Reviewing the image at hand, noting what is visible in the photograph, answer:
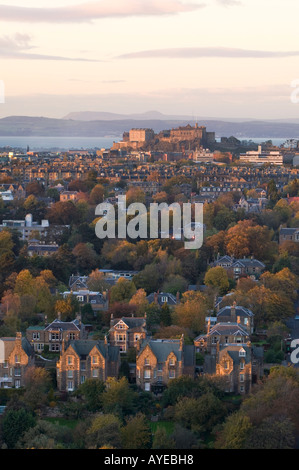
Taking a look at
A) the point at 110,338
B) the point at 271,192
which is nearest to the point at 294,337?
the point at 110,338

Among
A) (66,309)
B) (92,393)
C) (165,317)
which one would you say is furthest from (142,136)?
(92,393)

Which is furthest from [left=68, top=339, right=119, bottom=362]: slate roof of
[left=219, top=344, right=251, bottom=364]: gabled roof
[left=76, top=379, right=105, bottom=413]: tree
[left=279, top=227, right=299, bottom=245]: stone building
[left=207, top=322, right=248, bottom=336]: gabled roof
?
[left=279, top=227, right=299, bottom=245]: stone building

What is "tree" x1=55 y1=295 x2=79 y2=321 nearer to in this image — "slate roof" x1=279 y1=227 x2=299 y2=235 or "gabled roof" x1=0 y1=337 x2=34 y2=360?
"gabled roof" x1=0 y1=337 x2=34 y2=360

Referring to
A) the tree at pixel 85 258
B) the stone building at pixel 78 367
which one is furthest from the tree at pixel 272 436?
the tree at pixel 85 258

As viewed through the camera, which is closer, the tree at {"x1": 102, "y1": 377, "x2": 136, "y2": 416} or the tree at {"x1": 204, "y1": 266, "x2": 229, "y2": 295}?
the tree at {"x1": 102, "y1": 377, "x2": 136, "y2": 416}

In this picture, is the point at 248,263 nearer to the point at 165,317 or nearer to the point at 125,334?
the point at 165,317

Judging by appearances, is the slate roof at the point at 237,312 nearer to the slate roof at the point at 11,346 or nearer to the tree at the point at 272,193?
the slate roof at the point at 11,346
